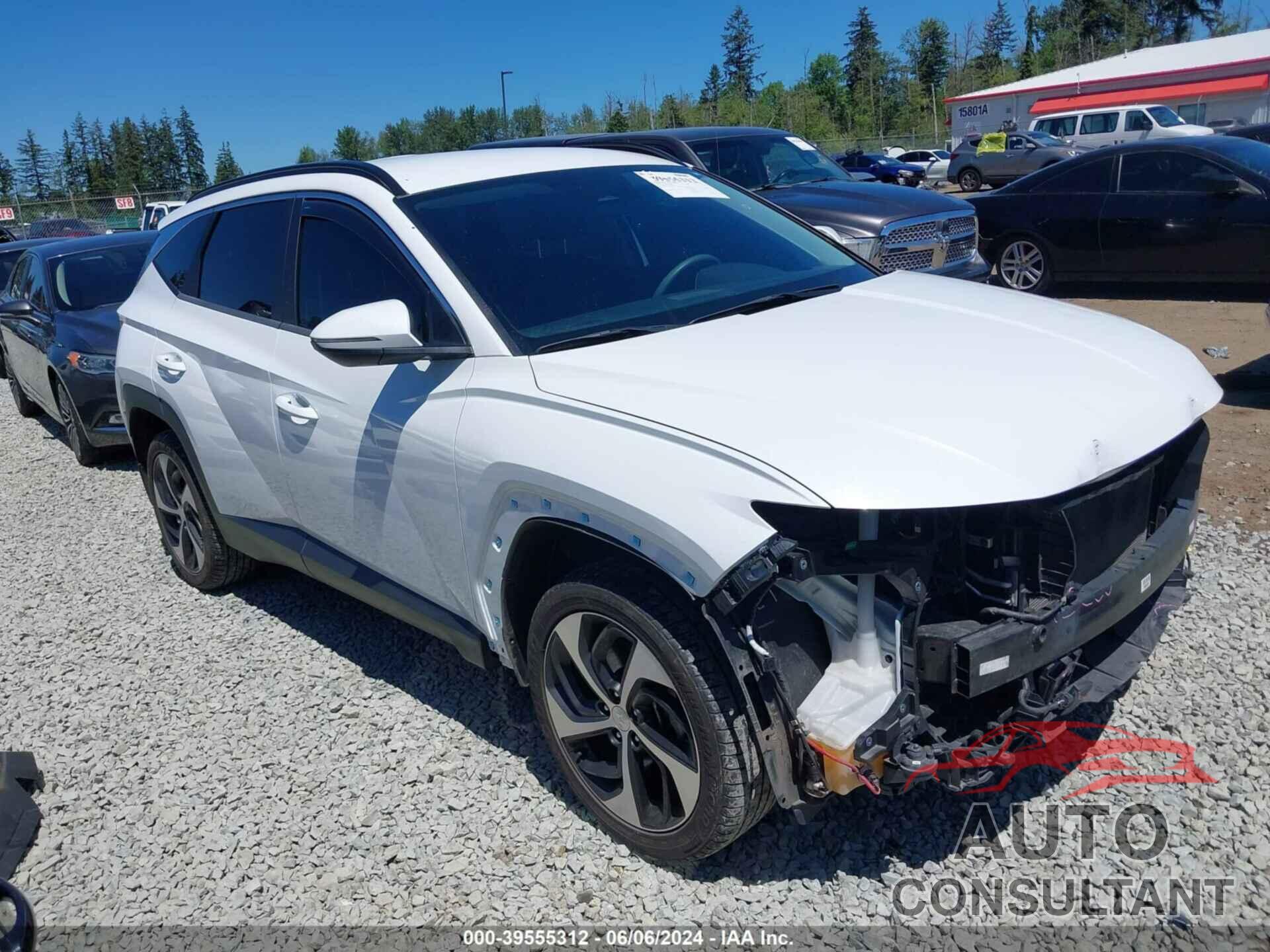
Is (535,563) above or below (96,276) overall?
below

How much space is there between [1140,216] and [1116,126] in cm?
2403

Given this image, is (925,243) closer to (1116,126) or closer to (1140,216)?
(1140,216)

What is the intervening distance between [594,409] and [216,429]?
227 centimetres

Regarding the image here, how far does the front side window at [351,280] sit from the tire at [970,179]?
28.0 m

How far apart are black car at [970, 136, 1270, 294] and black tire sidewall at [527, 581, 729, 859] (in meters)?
8.71

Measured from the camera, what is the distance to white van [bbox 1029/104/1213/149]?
2861cm

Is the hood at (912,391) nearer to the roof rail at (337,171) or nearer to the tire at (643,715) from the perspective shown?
the tire at (643,715)

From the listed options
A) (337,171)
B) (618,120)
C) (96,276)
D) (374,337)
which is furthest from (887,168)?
(374,337)

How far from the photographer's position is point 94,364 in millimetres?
7453

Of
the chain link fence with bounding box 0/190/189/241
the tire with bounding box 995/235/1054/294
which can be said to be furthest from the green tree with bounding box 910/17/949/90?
the tire with bounding box 995/235/1054/294

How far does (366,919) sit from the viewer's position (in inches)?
111

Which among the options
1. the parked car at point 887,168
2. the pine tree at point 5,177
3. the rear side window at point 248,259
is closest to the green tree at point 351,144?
the pine tree at point 5,177

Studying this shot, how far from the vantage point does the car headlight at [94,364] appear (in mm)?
7430

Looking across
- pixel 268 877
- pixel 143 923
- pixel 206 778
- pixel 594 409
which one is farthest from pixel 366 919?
pixel 594 409
